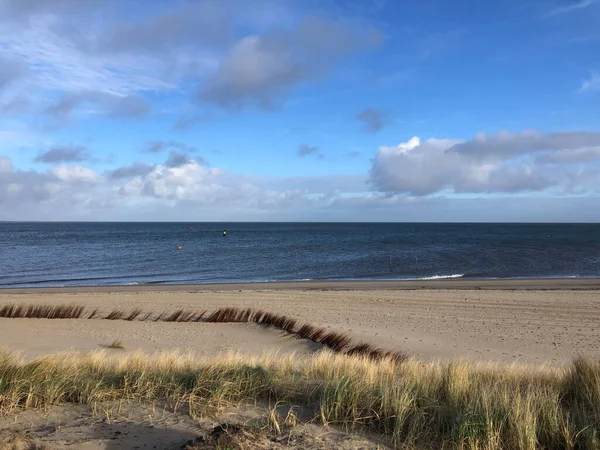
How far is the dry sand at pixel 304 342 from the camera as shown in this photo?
4397 millimetres

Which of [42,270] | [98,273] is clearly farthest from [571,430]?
[42,270]

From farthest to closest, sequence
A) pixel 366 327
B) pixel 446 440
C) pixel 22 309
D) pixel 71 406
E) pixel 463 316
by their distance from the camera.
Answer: pixel 463 316 → pixel 22 309 → pixel 366 327 → pixel 71 406 → pixel 446 440

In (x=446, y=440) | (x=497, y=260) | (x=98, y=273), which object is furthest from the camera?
(x=497, y=260)

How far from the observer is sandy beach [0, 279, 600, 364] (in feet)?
37.6

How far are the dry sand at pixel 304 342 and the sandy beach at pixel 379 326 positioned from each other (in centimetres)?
3

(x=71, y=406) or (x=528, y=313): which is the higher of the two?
(x=71, y=406)

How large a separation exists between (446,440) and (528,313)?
46.5 feet

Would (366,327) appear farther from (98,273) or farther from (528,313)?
(98,273)

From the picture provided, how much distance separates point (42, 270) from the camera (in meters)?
38.6

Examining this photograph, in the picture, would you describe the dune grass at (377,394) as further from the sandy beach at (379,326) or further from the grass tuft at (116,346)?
the grass tuft at (116,346)

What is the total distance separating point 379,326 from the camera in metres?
14.3

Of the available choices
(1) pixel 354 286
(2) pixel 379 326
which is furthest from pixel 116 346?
(1) pixel 354 286

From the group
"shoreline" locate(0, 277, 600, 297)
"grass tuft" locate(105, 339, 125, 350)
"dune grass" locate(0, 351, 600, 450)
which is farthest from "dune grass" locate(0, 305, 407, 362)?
"shoreline" locate(0, 277, 600, 297)

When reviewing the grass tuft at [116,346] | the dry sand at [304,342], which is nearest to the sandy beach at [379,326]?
the dry sand at [304,342]
